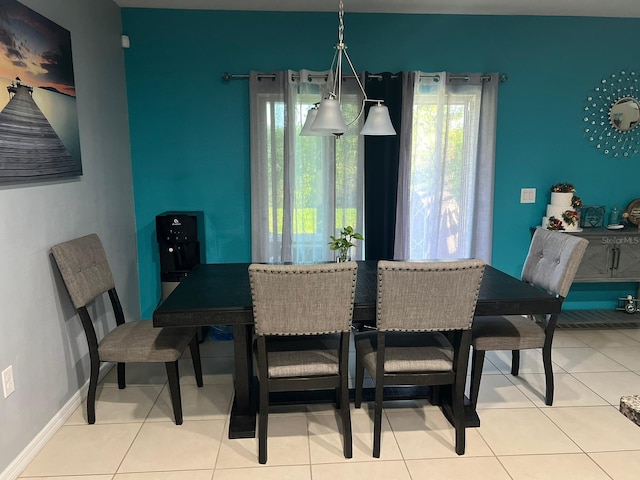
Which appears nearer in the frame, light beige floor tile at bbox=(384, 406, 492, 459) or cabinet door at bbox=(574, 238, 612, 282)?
light beige floor tile at bbox=(384, 406, 492, 459)

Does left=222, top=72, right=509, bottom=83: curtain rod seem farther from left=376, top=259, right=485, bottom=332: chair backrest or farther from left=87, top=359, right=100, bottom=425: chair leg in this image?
left=87, top=359, right=100, bottom=425: chair leg

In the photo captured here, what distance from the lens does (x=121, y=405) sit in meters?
2.65

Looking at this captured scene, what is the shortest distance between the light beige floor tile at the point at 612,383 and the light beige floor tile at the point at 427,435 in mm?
996

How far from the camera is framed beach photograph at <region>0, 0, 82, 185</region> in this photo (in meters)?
2.01

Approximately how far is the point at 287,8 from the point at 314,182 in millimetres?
1344

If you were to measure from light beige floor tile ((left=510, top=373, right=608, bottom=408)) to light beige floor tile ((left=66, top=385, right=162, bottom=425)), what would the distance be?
231cm

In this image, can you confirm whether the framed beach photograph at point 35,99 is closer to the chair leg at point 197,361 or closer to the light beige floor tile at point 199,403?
the chair leg at point 197,361

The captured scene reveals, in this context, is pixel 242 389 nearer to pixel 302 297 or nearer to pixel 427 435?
pixel 302 297

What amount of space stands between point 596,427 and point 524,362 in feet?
2.65

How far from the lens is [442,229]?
3.79 meters

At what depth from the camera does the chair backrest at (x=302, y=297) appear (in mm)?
1937

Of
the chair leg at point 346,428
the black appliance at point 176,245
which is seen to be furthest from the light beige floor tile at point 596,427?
the black appliance at point 176,245

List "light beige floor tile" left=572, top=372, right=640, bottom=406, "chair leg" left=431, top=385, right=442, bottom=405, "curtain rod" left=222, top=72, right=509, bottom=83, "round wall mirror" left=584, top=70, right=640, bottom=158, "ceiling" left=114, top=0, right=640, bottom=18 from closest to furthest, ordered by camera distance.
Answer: "chair leg" left=431, top=385, right=442, bottom=405, "light beige floor tile" left=572, top=372, right=640, bottom=406, "ceiling" left=114, top=0, right=640, bottom=18, "curtain rod" left=222, top=72, right=509, bottom=83, "round wall mirror" left=584, top=70, right=640, bottom=158

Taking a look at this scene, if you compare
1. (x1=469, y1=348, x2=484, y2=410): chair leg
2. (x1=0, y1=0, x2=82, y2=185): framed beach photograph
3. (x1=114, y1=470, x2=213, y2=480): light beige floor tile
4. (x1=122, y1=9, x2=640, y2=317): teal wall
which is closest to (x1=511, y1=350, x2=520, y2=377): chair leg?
(x1=469, y1=348, x2=484, y2=410): chair leg
